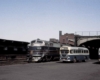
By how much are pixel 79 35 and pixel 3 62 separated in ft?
78.8

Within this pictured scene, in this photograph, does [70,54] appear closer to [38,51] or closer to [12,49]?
[38,51]

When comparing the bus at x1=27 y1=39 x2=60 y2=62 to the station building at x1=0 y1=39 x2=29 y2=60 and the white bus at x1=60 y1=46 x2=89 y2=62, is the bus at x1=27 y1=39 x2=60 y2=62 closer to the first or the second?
the station building at x1=0 y1=39 x2=29 y2=60

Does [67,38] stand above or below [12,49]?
above

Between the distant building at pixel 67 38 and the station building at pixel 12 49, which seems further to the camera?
the distant building at pixel 67 38

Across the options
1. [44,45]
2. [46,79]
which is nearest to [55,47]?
[44,45]

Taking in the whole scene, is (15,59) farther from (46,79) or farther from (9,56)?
(46,79)

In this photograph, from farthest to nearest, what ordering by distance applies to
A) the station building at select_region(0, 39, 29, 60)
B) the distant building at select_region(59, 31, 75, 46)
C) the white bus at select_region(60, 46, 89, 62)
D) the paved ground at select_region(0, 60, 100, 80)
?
the distant building at select_region(59, 31, 75, 46)
the white bus at select_region(60, 46, 89, 62)
the station building at select_region(0, 39, 29, 60)
the paved ground at select_region(0, 60, 100, 80)

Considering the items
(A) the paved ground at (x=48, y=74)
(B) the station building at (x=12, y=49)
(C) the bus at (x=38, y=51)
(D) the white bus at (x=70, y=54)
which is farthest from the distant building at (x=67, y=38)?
(A) the paved ground at (x=48, y=74)

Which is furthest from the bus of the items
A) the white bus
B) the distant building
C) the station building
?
the distant building

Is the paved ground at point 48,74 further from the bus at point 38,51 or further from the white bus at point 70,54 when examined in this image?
the bus at point 38,51

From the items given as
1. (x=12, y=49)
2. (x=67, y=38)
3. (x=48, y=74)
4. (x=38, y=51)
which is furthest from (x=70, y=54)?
(x=67, y=38)

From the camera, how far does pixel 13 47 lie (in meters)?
27.3

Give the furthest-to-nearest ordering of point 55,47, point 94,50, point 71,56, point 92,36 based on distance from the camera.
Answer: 1. point 94,50
2. point 92,36
3. point 55,47
4. point 71,56

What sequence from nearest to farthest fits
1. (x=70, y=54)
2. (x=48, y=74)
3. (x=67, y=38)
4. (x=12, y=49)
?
(x=48, y=74), (x=12, y=49), (x=70, y=54), (x=67, y=38)
